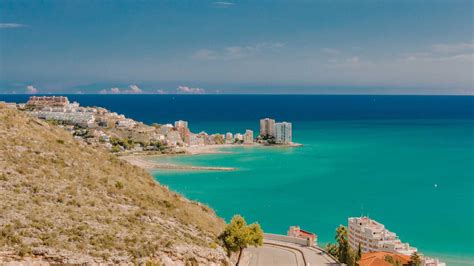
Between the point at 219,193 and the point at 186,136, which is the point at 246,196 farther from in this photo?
the point at 186,136

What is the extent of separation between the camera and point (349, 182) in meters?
57.8

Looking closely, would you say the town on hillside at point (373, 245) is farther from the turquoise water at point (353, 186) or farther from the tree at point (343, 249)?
the turquoise water at point (353, 186)

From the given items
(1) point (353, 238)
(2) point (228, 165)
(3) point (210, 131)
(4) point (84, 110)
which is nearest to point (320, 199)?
(1) point (353, 238)

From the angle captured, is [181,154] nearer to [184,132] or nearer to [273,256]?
[184,132]

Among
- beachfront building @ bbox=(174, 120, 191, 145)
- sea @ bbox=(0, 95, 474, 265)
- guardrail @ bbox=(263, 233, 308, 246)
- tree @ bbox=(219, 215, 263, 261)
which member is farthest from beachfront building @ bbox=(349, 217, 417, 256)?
beachfront building @ bbox=(174, 120, 191, 145)

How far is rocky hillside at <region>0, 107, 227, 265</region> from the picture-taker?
11060 mm

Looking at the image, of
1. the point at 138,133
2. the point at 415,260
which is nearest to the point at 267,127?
the point at 138,133

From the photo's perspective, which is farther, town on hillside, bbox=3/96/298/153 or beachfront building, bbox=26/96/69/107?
beachfront building, bbox=26/96/69/107

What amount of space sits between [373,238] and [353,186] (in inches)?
979

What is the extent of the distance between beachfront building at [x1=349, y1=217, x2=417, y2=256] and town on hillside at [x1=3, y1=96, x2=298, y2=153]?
5870 cm

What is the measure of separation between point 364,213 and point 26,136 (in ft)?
111

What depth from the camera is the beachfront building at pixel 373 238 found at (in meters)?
29.4

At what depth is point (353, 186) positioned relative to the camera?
55.1 m

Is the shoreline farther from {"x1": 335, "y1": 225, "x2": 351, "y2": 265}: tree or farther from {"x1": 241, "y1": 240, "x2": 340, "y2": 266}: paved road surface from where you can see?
{"x1": 241, "y1": 240, "x2": 340, "y2": 266}: paved road surface
